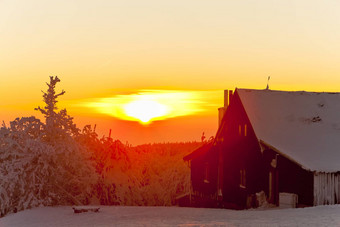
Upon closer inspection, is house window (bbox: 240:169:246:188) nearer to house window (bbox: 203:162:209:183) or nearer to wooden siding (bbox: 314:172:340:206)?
house window (bbox: 203:162:209:183)

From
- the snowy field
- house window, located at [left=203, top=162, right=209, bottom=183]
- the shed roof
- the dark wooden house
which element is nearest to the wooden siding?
the dark wooden house

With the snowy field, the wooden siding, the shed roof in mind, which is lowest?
the snowy field

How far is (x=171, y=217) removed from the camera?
2591cm

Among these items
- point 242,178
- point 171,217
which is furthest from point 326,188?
point 171,217

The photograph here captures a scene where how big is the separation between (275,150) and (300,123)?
4.06 meters

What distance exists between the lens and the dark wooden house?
96.2ft

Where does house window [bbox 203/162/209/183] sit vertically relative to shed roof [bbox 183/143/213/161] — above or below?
below

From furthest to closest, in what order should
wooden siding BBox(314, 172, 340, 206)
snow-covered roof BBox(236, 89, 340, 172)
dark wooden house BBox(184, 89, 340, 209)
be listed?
1. snow-covered roof BBox(236, 89, 340, 172)
2. dark wooden house BBox(184, 89, 340, 209)
3. wooden siding BBox(314, 172, 340, 206)

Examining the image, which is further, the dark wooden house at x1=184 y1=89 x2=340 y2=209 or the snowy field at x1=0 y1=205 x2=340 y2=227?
the dark wooden house at x1=184 y1=89 x2=340 y2=209

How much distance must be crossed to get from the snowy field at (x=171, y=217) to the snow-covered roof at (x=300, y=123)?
4.50 m

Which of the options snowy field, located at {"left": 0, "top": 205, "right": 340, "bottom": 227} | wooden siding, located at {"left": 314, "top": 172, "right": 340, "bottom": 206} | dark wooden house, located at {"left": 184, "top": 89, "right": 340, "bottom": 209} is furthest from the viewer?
dark wooden house, located at {"left": 184, "top": 89, "right": 340, "bottom": 209}

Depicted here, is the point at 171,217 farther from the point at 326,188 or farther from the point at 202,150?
the point at 202,150

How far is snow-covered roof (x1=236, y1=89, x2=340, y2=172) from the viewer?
101 ft

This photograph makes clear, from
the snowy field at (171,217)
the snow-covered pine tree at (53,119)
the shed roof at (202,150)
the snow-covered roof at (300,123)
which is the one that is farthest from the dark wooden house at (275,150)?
the snow-covered pine tree at (53,119)
